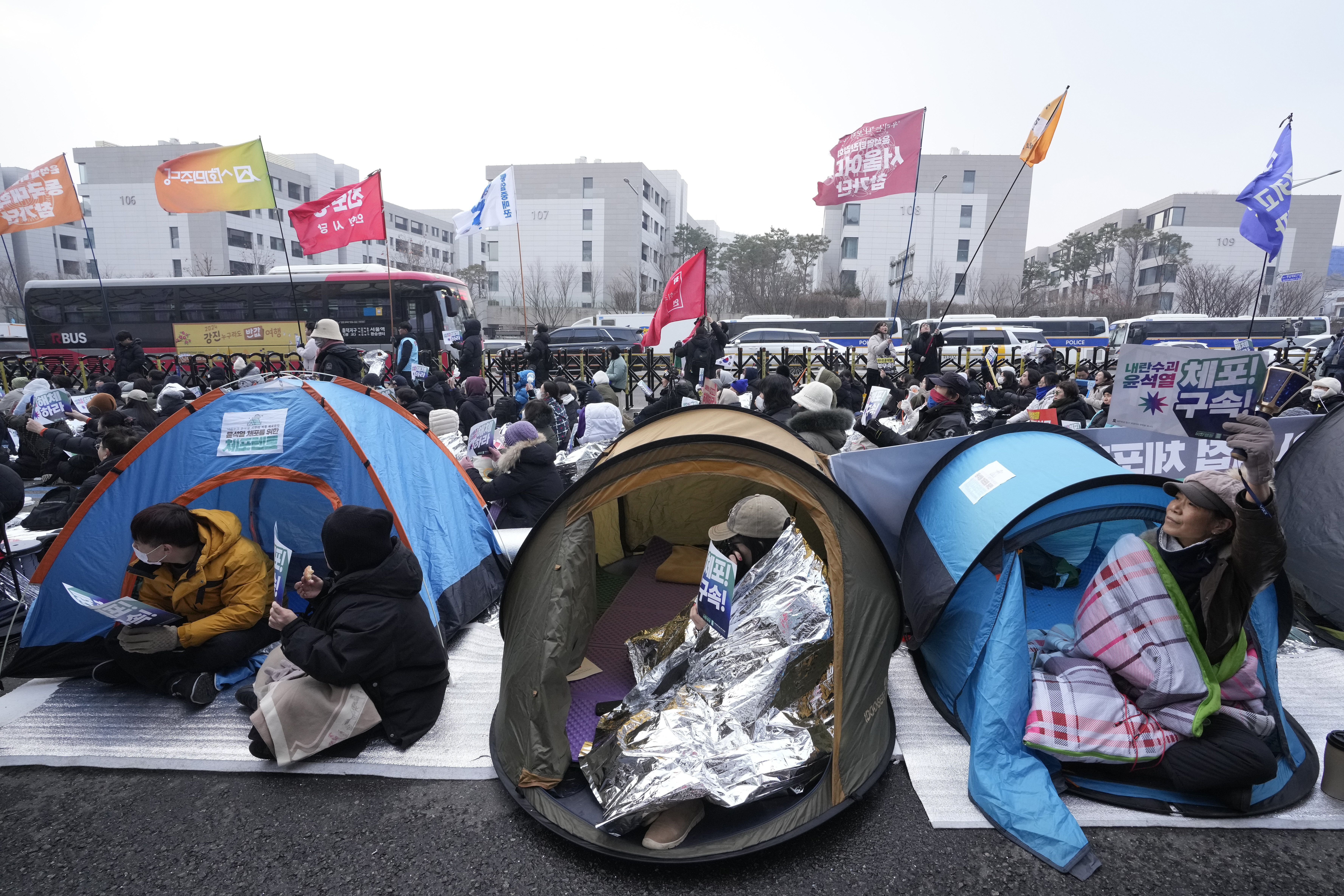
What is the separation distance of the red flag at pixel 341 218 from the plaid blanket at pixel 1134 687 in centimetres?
1065

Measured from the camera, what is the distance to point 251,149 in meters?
9.45

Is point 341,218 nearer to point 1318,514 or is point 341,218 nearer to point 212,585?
point 212,585

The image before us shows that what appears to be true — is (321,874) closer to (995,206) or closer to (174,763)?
(174,763)

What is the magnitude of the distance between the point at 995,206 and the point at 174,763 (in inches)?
2234

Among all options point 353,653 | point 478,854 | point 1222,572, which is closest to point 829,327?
point 1222,572

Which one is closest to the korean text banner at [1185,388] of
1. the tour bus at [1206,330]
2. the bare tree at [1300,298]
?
the tour bus at [1206,330]

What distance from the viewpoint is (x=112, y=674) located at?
140 inches

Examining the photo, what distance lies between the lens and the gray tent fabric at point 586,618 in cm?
260

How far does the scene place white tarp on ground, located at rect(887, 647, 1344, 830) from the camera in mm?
2623

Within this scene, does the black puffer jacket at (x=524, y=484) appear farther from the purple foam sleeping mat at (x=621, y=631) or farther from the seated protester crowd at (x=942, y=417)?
the seated protester crowd at (x=942, y=417)

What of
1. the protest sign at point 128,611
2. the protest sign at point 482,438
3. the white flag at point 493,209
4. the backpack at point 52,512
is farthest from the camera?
the white flag at point 493,209

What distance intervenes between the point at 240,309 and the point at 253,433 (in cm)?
1700

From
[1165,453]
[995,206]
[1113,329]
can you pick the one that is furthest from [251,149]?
[995,206]

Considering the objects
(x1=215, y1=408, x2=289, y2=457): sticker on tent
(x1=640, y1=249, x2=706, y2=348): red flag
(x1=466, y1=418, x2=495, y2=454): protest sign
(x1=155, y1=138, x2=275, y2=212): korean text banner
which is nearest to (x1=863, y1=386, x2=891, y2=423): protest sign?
(x1=640, y1=249, x2=706, y2=348): red flag
